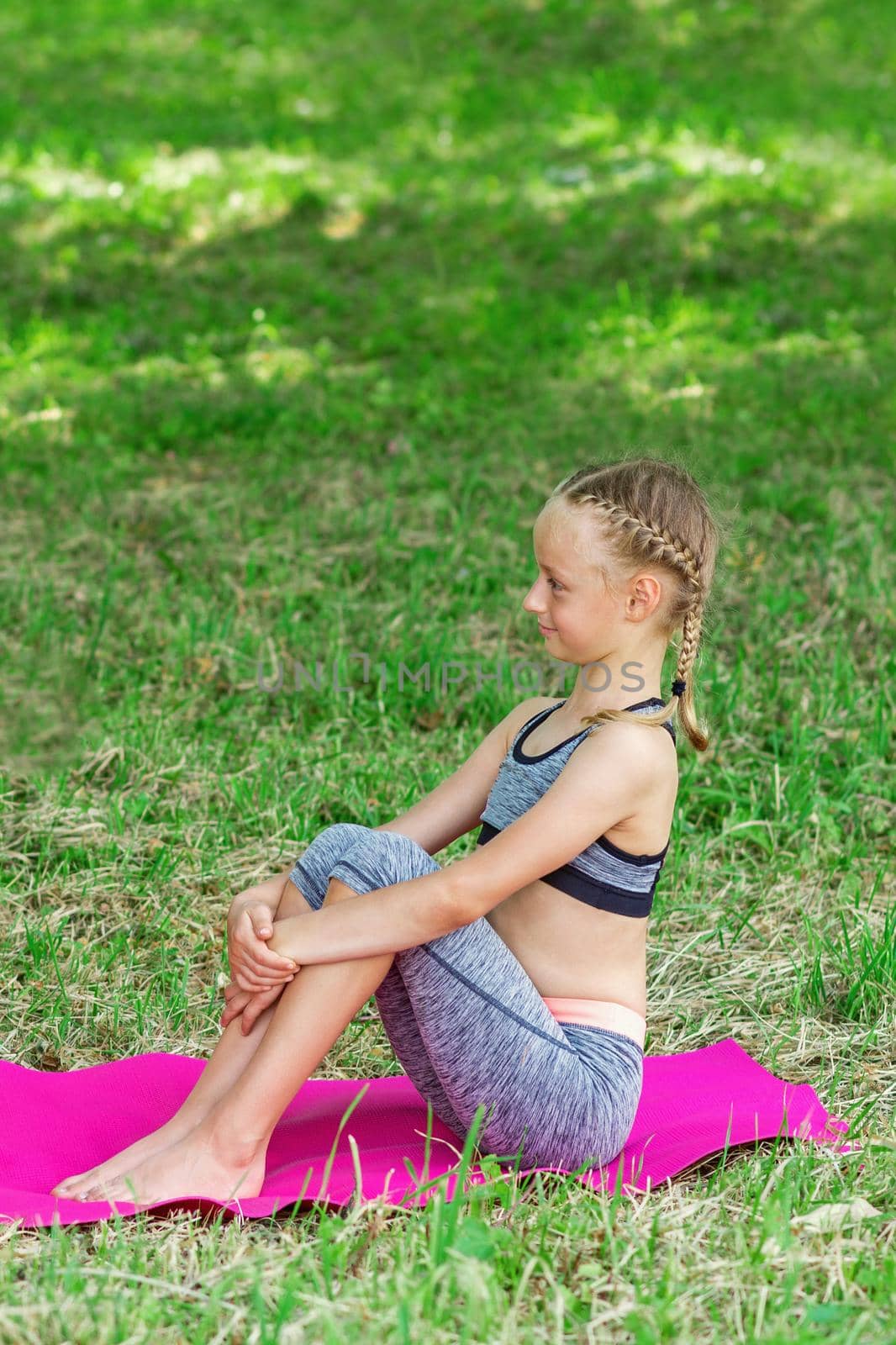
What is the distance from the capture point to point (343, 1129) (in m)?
2.60

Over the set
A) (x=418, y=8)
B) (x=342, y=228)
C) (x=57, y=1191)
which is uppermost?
(x=418, y=8)

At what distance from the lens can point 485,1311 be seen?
1.85m

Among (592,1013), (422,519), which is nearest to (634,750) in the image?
(592,1013)

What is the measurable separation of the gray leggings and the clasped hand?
12cm

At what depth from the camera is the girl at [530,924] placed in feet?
7.38

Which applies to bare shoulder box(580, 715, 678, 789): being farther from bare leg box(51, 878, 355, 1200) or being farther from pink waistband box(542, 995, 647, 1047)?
bare leg box(51, 878, 355, 1200)

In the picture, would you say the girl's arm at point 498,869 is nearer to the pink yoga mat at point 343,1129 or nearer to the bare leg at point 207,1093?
A: the bare leg at point 207,1093

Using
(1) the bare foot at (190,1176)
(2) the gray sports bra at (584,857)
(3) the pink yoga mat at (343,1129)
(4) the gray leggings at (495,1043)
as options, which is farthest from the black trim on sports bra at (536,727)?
(1) the bare foot at (190,1176)

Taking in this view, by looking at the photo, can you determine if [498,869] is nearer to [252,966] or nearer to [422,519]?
[252,966]

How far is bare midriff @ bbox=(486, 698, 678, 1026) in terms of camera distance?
2.39 m

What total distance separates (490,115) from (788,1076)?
8373 millimetres

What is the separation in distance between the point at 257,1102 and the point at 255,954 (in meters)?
0.24

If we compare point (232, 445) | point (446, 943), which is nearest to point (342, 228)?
point (232, 445)

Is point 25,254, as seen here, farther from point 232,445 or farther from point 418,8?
point 418,8
